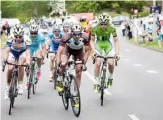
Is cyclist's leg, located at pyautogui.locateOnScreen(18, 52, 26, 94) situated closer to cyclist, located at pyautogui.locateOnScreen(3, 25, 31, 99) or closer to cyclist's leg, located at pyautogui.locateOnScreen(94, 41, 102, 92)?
cyclist, located at pyautogui.locateOnScreen(3, 25, 31, 99)

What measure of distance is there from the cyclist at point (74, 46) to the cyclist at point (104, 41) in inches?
27.5

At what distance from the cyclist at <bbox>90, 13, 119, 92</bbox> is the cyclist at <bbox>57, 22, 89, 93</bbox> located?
0.70 metres

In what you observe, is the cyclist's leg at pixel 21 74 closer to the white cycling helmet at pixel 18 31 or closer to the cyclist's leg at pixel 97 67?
the white cycling helmet at pixel 18 31

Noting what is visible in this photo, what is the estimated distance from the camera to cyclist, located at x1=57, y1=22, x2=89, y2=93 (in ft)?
32.5

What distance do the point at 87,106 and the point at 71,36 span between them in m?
1.67

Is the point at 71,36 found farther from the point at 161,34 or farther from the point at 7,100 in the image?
the point at 161,34

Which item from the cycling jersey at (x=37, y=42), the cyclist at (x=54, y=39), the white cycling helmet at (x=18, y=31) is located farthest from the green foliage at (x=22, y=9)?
the white cycling helmet at (x=18, y=31)

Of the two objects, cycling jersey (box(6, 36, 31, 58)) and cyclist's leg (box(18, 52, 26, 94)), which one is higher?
cycling jersey (box(6, 36, 31, 58))

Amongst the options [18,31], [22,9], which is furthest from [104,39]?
[22,9]

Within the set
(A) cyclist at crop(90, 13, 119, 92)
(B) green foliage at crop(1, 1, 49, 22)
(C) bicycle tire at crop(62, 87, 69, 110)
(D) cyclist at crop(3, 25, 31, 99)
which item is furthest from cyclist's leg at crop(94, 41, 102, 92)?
(B) green foliage at crop(1, 1, 49, 22)

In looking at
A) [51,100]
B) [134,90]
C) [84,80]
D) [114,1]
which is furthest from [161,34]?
[114,1]

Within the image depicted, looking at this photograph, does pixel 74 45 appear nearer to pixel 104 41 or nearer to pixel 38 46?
pixel 104 41

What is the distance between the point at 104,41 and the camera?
11.5m

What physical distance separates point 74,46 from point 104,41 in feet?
4.98
